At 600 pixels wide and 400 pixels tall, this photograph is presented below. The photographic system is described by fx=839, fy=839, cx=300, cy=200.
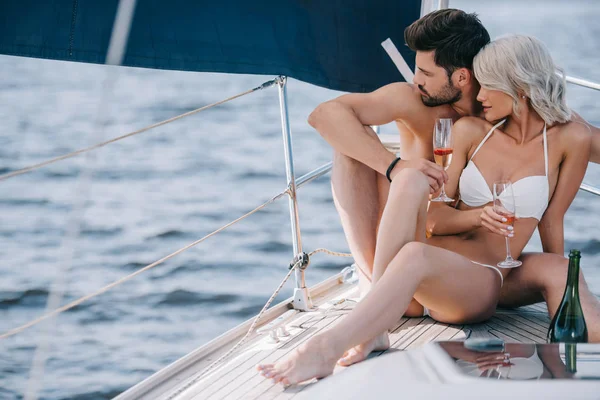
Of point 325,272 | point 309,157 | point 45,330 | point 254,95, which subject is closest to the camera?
point 45,330

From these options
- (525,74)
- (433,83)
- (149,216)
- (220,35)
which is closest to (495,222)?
(525,74)

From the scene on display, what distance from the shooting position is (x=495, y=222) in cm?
200

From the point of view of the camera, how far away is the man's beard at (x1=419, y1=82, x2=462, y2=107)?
2326 mm

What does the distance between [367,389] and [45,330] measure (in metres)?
0.66

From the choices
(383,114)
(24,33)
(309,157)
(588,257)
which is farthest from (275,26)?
(309,157)

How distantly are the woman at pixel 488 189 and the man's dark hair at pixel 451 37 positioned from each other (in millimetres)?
71

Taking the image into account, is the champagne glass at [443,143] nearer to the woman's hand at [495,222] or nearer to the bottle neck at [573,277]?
the woman's hand at [495,222]

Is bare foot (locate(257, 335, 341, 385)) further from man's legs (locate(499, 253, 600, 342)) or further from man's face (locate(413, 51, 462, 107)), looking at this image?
man's face (locate(413, 51, 462, 107))

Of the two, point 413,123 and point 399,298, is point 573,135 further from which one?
point 399,298

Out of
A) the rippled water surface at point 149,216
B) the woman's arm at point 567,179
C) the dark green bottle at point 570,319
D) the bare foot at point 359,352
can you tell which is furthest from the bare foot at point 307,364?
the woman's arm at point 567,179

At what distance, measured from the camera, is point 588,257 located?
7387 millimetres

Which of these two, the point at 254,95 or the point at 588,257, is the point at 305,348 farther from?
the point at 254,95

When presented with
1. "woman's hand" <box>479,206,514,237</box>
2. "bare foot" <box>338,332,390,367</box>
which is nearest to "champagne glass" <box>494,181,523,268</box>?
"woman's hand" <box>479,206,514,237</box>

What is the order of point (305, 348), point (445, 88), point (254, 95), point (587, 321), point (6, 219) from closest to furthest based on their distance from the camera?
point (305, 348) < point (587, 321) < point (445, 88) < point (6, 219) < point (254, 95)
